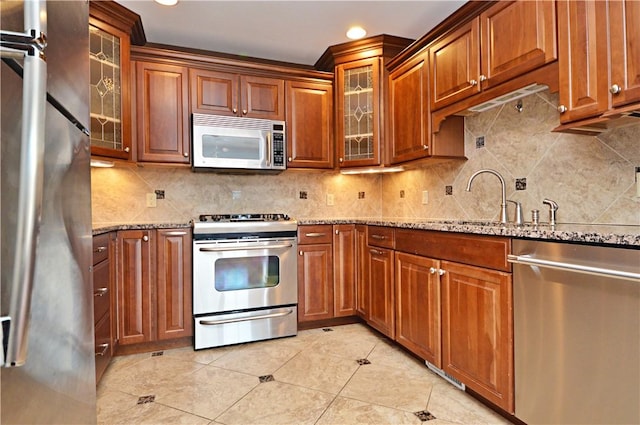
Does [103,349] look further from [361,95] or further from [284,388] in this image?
[361,95]

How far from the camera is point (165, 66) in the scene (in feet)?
8.95

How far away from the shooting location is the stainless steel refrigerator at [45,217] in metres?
0.50

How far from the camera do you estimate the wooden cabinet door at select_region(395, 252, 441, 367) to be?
200 cm

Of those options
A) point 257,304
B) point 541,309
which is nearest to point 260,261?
point 257,304

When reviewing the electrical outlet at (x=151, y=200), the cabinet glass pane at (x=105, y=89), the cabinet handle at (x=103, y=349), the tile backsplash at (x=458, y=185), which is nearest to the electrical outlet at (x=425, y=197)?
the tile backsplash at (x=458, y=185)

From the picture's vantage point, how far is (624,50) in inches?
52.2

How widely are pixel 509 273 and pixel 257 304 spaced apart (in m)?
1.81

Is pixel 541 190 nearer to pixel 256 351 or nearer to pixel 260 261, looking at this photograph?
pixel 260 261

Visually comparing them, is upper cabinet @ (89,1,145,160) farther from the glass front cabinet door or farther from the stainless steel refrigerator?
the stainless steel refrigerator

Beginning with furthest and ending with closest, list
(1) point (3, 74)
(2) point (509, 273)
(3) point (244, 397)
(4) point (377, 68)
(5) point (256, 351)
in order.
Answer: (4) point (377, 68)
(5) point (256, 351)
(3) point (244, 397)
(2) point (509, 273)
(1) point (3, 74)

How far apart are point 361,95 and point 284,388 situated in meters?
2.37

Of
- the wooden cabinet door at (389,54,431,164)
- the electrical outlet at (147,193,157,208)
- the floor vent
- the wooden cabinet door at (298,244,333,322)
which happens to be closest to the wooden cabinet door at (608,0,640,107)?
the wooden cabinet door at (389,54,431,164)

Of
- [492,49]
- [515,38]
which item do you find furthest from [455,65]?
[515,38]

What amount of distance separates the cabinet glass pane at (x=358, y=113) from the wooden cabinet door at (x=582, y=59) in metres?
1.60
